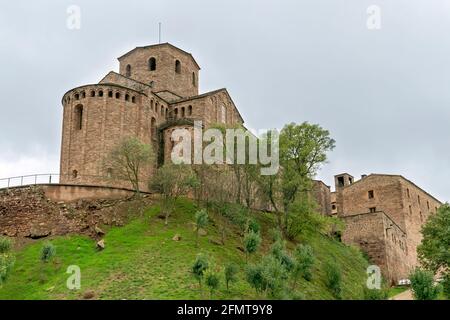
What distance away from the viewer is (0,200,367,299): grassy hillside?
2722 centimetres

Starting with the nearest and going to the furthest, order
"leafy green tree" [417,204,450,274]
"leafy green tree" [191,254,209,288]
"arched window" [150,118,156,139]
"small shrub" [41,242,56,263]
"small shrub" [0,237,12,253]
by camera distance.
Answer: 1. "leafy green tree" [191,254,209,288]
2. "small shrub" [41,242,56,263]
3. "small shrub" [0,237,12,253]
4. "leafy green tree" [417,204,450,274]
5. "arched window" [150,118,156,139]

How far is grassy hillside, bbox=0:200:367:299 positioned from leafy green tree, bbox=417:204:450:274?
176 inches

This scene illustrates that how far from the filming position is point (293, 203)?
38.1 m

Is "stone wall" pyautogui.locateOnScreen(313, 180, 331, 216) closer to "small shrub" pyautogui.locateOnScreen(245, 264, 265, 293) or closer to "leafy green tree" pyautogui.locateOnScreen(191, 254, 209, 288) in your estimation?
"small shrub" pyautogui.locateOnScreen(245, 264, 265, 293)

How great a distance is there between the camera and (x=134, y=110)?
4588 centimetres

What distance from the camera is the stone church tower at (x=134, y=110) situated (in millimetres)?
43531

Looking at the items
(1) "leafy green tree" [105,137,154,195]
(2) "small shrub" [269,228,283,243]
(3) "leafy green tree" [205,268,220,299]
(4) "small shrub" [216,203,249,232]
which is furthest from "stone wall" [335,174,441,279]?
(3) "leafy green tree" [205,268,220,299]

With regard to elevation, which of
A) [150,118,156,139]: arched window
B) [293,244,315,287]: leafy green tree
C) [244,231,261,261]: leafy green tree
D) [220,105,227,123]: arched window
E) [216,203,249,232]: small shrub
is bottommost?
[293,244,315,287]: leafy green tree

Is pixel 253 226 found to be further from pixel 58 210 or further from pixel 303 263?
pixel 58 210

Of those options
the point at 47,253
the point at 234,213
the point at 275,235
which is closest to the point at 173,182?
the point at 234,213

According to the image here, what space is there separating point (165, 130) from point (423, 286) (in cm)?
2460

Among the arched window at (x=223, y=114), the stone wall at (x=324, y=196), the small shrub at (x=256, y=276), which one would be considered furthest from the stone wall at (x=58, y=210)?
the stone wall at (x=324, y=196)

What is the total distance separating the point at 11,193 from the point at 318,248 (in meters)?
21.0
